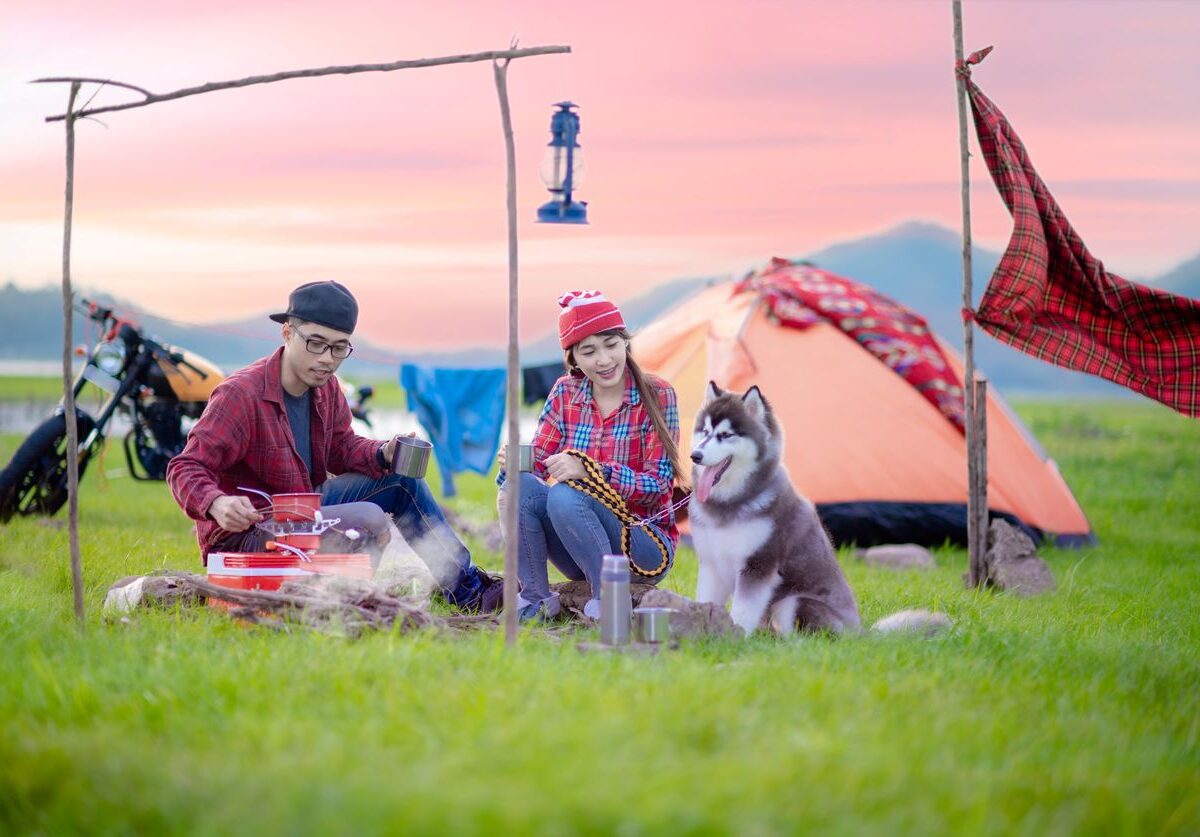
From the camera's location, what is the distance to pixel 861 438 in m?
8.36

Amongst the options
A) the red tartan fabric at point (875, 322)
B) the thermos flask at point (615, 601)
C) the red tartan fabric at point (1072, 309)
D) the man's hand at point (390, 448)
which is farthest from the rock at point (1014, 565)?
the man's hand at point (390, 448)

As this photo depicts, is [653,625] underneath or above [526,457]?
underneath

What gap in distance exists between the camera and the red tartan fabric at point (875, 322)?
8.55m

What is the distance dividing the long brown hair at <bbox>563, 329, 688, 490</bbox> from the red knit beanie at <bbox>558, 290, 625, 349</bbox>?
6 centimetres

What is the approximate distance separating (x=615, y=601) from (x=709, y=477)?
810mm

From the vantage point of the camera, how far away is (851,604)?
4.79 meters

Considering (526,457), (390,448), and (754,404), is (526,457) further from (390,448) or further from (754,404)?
(754,404)

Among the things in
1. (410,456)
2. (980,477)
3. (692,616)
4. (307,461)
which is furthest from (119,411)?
(980,477)

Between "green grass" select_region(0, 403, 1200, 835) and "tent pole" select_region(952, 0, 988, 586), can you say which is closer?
"green grass" select_region(0, 403, 1200, 835)

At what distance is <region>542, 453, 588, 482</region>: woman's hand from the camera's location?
498 cm

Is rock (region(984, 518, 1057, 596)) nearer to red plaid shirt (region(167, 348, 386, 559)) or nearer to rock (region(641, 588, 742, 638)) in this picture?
rock (region(641, 588, 742, 638))

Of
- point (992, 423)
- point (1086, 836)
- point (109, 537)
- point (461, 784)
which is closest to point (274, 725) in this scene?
point (461, 784)

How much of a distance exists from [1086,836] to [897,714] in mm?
761

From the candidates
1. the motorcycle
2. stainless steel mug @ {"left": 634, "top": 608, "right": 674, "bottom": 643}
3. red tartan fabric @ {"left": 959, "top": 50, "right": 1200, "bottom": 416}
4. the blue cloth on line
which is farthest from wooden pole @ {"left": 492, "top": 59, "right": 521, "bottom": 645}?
the blue cloth on line
